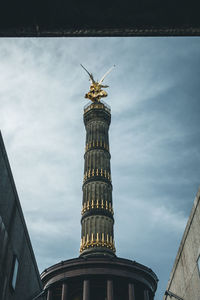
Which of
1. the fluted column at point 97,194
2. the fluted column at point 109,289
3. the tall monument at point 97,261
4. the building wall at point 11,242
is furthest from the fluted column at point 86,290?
the building wall at point 11,242

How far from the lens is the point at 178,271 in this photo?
14.9m

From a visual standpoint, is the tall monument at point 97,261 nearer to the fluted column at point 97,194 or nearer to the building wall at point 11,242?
the fluted column at point 97,194

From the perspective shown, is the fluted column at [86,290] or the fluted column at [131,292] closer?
the fluted column at [86,290]

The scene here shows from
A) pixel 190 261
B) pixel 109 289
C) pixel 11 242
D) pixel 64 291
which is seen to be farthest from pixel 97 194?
pixel 190 261

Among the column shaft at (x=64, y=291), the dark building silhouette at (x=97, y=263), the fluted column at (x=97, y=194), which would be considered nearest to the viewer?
A: the column shaft at (x=64, y=291)

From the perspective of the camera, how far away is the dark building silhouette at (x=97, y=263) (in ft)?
92.2

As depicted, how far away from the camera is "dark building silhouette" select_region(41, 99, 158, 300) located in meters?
28.1

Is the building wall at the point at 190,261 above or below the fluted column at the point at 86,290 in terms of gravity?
below
